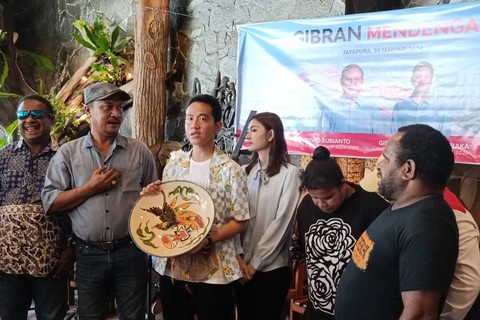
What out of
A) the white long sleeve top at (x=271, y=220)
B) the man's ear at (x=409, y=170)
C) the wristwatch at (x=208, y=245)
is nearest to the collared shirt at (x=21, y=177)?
the wristwatch at (x=208, y=245)

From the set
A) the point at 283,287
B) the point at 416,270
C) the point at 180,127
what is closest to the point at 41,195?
the point at 283,287

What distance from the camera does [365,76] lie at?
2.97m

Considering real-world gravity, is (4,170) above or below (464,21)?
below

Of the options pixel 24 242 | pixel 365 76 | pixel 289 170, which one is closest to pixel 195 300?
pixel 289 170

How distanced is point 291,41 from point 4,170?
2054 mm

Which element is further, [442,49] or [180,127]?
[180,127]

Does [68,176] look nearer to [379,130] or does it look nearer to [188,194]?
[188,194]

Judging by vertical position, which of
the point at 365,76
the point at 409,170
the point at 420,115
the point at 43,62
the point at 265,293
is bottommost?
the point at 265,293

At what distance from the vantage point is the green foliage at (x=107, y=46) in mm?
4664

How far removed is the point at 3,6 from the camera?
17.5 ft

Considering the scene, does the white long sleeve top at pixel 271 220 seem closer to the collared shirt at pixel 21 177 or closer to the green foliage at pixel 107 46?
the collared shirt at pixel 21 177

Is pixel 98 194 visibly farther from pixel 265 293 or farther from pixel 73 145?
pixel 265 293

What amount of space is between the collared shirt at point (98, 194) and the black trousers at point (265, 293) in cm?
58

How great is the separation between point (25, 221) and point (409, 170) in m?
1.58
